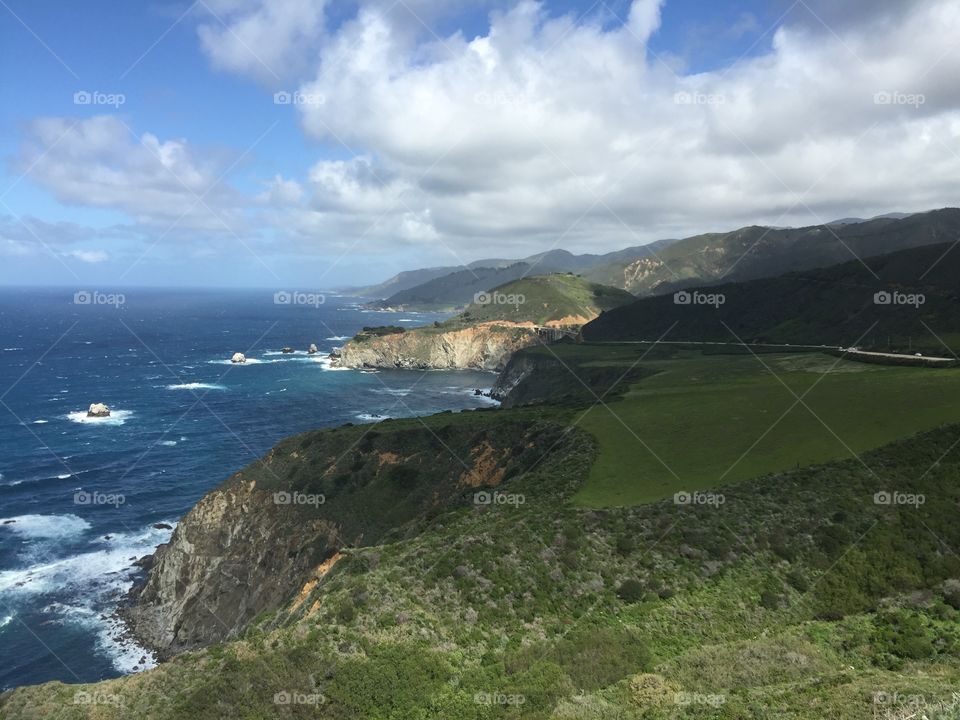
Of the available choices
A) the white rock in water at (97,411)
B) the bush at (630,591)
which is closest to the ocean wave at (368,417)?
the white rock in water at (97,411)

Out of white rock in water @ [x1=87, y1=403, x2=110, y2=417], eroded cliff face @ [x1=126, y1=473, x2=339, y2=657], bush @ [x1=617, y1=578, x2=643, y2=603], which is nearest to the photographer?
bush @ [x1=617, y1=578, x2=643, y2=603]

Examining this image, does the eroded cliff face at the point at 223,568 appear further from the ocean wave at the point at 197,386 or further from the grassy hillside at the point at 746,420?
Answer: the ocean wave at the point at 197,386

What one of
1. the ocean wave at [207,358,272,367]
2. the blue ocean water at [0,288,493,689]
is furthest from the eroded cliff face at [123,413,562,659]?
the ocean wave at [207,358,272,367]

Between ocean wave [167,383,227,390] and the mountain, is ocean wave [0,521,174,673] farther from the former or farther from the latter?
the mountain

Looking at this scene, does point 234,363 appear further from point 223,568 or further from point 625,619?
point 625,619

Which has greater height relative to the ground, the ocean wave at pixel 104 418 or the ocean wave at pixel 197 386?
the ocean wave at pixel 197 386

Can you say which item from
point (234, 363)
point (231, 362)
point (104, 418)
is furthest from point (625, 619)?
point (231, 362)
